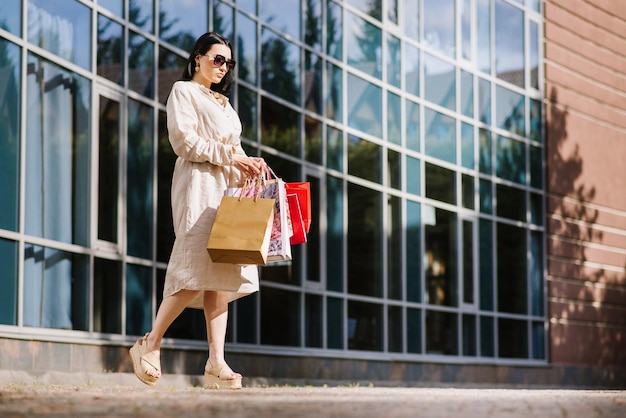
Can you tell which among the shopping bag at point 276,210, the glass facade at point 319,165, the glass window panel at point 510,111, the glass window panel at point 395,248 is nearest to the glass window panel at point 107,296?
the glass facade at point 319,165

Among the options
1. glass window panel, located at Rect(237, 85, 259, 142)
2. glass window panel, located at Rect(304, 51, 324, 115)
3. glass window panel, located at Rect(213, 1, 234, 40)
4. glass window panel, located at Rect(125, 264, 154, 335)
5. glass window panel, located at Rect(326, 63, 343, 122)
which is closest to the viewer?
glass window panel, located at Rect(125, 264, 154, 335)

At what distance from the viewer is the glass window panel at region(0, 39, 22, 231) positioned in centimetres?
1087

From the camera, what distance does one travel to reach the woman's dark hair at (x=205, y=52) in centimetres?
849

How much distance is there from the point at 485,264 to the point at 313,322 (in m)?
4.40

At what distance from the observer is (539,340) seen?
20.9 metres

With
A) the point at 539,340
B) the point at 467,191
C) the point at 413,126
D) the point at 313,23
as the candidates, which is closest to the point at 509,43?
the point at 467,191

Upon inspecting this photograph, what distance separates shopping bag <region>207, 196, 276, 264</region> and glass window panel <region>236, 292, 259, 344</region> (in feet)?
20.6

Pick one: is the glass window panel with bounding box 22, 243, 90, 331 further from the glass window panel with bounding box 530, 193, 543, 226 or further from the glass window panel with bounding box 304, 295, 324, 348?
the glass window panel with bounding box 530, 193, 543, 226

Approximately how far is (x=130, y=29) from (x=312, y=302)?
4.49 meters

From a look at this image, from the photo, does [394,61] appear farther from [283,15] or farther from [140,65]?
[140,65]

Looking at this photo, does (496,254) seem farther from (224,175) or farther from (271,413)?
(271,413)

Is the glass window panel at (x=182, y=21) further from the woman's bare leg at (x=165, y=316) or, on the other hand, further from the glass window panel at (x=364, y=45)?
the woman's bare leg at (x=165, y=316)

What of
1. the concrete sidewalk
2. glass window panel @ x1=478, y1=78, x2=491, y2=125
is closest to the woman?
the concrete sidewalk

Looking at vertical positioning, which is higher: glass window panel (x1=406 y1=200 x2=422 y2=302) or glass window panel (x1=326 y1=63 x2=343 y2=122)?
glass window panel (x1=326 y1=63 x2=343 y2=122)
